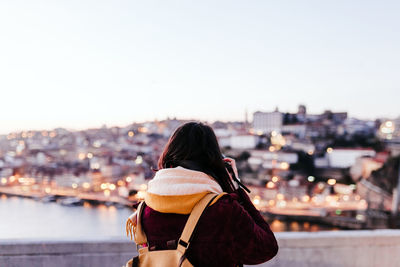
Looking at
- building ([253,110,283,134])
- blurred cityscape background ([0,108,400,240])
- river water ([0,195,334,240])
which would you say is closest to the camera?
river water ([0,195,334,240])

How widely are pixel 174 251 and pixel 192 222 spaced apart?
0.06 meters

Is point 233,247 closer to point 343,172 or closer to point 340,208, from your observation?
point 340,208

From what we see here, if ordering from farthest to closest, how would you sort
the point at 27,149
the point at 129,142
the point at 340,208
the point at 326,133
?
the point at 129,142 → the point at 326,133 → the point at 27,149 → the point at 340,208

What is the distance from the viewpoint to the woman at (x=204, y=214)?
0.42m

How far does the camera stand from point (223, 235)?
42 centimetres

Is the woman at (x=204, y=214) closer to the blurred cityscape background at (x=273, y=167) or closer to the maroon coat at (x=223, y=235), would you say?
the maroon coat at (x=223, y=235)

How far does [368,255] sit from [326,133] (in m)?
28.6

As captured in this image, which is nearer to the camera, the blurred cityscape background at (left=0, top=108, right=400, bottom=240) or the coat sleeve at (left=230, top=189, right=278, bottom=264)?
the coat sleeve at (left=230, top=189, right=278, bottom=264)

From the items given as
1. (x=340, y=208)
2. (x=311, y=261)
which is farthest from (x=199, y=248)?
(x=340, y=208)

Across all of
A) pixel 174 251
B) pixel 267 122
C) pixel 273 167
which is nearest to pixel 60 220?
pixel 174 251

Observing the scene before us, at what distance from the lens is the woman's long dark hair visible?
0.47 m

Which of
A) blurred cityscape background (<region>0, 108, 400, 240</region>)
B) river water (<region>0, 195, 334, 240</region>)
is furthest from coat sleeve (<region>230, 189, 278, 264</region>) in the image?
river water (<region>0, 195, 334, 240</region>)

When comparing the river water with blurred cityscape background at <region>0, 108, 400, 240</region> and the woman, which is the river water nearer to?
blurred cityscape background at <region>0, 108, 400, 240</region>

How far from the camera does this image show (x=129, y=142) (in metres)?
29.8
